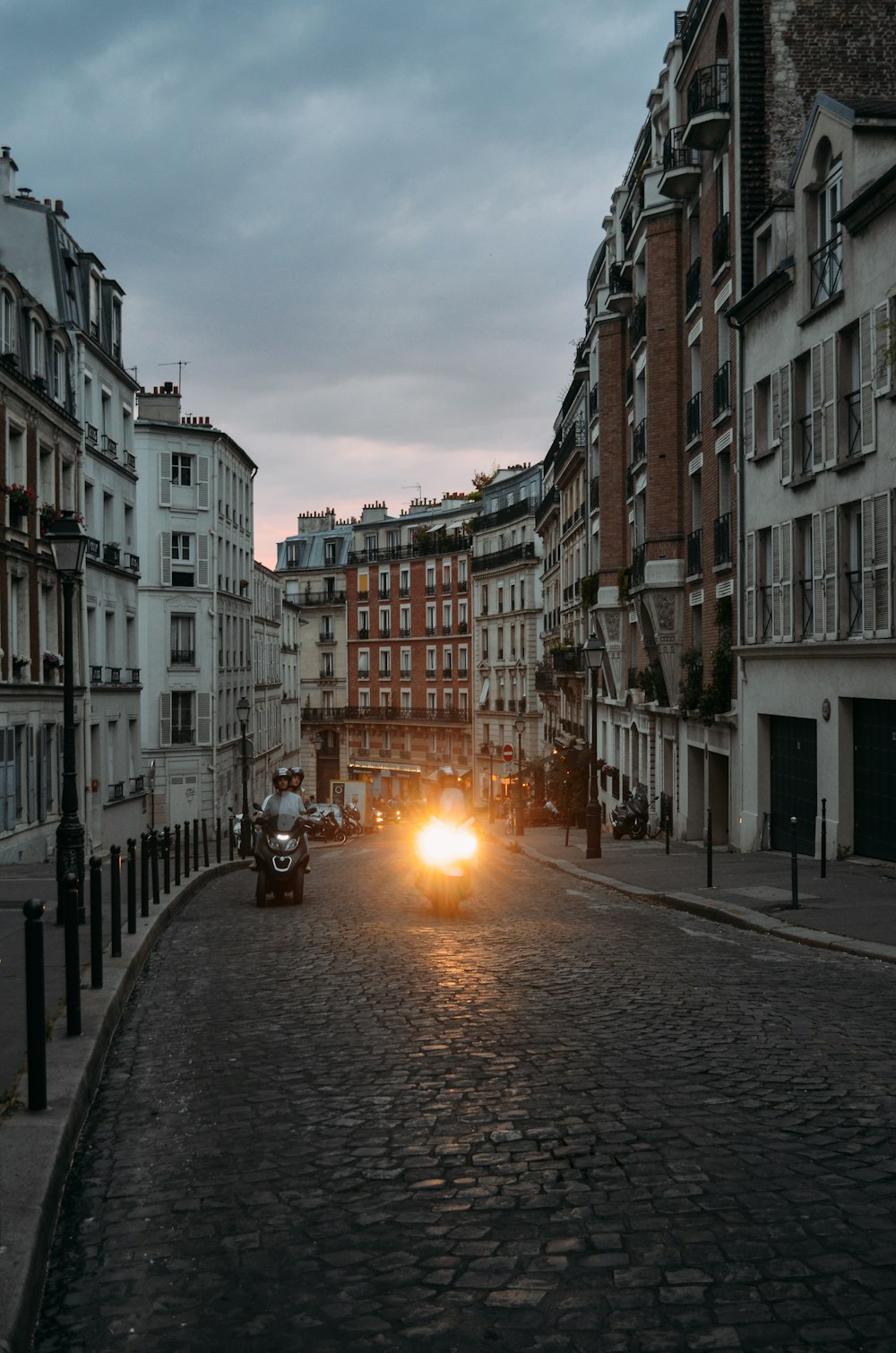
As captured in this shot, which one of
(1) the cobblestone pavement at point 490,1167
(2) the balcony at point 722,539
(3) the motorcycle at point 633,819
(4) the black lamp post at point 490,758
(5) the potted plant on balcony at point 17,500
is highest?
(5) the potted plant on balcony at point 17,500

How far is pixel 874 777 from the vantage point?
66.0 feet

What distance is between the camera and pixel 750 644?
2508 centimetres

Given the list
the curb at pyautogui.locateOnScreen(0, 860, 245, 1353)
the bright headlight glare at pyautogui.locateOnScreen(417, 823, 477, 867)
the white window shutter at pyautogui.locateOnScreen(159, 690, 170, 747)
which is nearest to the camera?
the curb at pyautogui.locateOnScreen(0, 860, 245, 1353)

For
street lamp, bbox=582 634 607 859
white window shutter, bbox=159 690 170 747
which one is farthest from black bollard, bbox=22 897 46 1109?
white window shutter, bbox=159 690 170 747

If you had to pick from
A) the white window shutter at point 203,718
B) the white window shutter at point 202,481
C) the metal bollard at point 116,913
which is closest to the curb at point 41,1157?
the metal bollard at point 116,913

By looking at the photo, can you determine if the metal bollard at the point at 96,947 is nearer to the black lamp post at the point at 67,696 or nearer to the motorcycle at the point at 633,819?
the black lamp post at the point at 67,696

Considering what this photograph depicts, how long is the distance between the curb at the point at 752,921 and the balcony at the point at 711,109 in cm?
1508

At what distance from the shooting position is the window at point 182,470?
186ft

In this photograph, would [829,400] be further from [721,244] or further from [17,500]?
[17,500]

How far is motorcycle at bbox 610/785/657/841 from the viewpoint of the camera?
33500mm

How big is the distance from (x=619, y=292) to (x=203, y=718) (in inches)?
1026

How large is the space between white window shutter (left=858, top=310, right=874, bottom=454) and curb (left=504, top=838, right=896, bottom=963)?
7289 mm

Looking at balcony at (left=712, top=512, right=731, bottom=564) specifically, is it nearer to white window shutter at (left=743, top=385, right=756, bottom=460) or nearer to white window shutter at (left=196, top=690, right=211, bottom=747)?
white window shutter at (left=743, top=385, right=756, bottom=460)

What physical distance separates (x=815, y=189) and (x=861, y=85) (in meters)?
5.10
